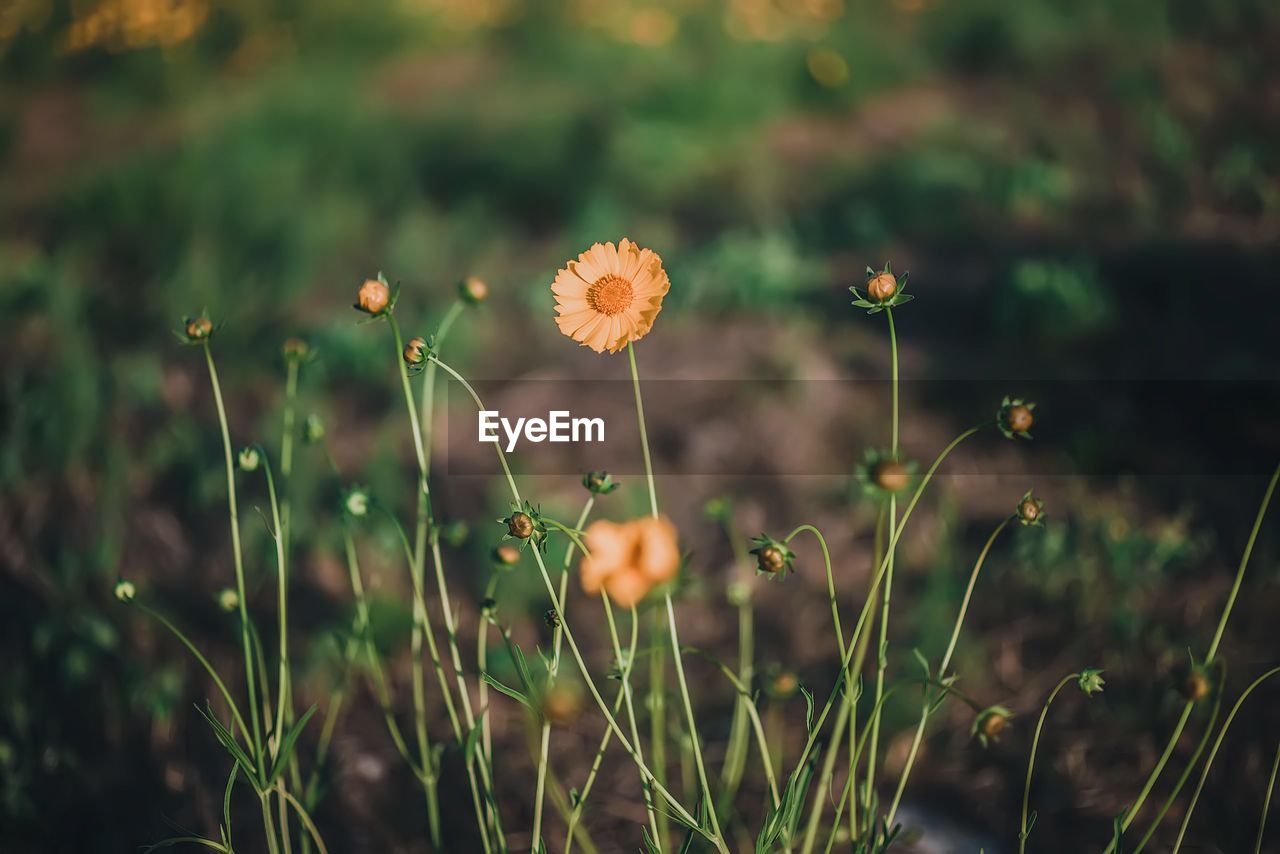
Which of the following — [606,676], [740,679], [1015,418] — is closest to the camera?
[1015,418]

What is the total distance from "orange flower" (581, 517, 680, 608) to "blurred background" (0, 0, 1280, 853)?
0.59m

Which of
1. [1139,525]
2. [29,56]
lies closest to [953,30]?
[1139,525]

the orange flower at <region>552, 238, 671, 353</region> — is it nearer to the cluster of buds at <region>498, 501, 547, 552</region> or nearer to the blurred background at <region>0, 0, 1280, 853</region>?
the cluster of buds at <region>498, 501, 547, 552</region>

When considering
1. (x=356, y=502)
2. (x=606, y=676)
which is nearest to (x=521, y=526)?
(x=356, y=502)

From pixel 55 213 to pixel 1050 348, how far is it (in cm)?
262

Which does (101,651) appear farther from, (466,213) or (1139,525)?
(1139,525)

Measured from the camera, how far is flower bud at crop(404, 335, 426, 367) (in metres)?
0.67

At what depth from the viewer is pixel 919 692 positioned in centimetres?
116

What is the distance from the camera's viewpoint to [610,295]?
2.58ft

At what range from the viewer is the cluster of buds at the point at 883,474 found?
0.67 m

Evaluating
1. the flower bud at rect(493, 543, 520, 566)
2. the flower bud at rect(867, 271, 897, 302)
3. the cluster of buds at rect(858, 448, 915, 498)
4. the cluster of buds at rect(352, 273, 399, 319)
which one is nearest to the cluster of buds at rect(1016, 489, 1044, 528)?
the cluster of buds at rect(858, 448, 915, 498)

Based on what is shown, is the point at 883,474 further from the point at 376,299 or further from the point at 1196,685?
the point at 376,299

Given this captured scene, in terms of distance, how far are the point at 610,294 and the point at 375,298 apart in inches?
8.3

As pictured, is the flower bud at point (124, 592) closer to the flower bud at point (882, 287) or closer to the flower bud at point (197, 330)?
the flower bud at point (197, 330)
